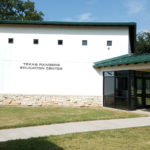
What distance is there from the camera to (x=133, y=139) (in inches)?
237

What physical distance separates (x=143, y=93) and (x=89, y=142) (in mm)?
9198

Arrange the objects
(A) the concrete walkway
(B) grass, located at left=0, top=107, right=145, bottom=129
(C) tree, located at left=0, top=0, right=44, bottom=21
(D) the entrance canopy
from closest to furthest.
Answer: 1. (A) the concrete walkway
2. (B) grass, located at left=0, top=107, right=145, bottom=129
3. (D) the entrance canopy
4. (C) tree, located at left=0, top=0, right=44, bottom=21

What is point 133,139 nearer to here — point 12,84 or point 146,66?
point 146,66

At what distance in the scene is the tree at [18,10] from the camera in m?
32.4


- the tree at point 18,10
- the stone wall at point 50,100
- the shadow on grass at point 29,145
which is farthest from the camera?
the tree at point 18,10

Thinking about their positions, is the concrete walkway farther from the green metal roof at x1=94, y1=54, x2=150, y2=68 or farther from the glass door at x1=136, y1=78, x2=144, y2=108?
the glass door at x1=136, y1=78, x2=144, y2=108

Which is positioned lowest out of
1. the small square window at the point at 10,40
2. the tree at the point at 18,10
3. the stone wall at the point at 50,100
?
the stone wall at the point at 50,100

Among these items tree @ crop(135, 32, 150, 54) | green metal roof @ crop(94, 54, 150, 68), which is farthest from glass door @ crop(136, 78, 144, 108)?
tree @ crop(135, 32, 150, 54)

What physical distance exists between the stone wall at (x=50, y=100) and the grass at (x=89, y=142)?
7812 millimetres

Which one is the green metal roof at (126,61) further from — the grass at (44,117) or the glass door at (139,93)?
the grass at (44,117)

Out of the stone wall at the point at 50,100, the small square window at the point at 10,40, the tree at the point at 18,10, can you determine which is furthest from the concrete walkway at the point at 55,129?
the tree at the point at 18,10

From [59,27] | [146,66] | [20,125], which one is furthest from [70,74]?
[20,125]

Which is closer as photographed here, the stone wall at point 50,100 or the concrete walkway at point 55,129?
the concrete walkway at point 55,129

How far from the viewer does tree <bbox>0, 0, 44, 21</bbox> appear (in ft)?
106
